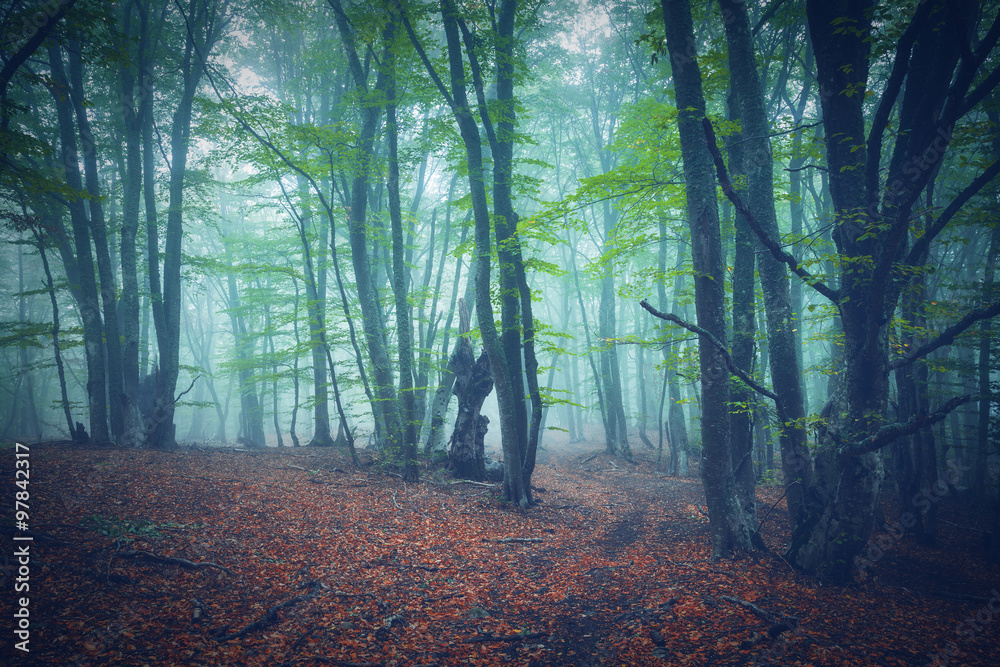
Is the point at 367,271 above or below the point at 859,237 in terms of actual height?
above

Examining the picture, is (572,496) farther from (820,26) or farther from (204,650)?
(820,26)

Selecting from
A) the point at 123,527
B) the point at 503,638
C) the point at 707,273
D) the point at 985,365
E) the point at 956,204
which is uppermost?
the point at 956,204

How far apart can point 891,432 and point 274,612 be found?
6.91 metres

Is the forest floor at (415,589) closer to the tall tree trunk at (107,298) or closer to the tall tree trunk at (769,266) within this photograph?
the tall tree trunk at (769,266)

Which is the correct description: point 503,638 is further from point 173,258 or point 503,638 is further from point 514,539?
point 173,258

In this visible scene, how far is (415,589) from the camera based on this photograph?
558 cm

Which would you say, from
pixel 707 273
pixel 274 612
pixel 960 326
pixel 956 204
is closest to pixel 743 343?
pixel 707 273

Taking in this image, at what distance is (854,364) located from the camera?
16.1ft

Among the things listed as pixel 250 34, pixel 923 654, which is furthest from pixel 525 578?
pixel 250 34

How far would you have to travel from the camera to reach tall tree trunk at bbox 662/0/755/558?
19.1 ft

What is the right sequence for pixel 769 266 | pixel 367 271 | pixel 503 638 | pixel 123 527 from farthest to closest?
pixel 367 271
pixel 769 266
pixel 123 527
pixel 503 638

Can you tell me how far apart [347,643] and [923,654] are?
5.69 meters

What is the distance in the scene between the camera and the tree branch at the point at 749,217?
388 centimetres

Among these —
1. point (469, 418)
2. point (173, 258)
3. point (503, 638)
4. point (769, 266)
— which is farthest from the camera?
point (173, 258)
